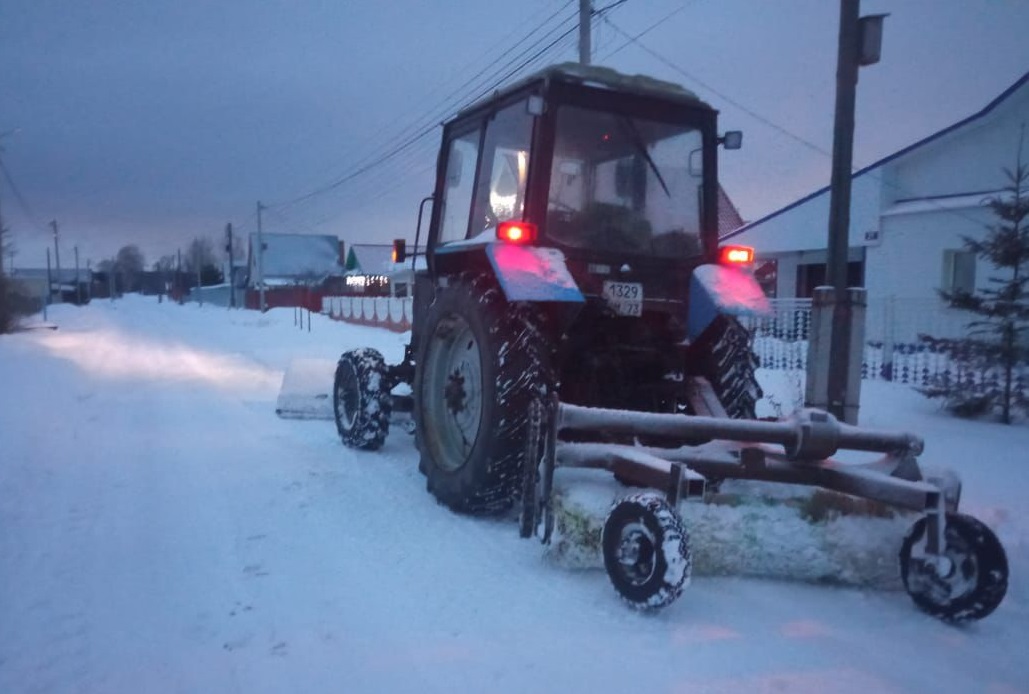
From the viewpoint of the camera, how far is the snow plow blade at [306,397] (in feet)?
30.6

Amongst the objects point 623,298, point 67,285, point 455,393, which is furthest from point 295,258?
point 623,298

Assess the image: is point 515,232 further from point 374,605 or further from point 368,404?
point 368,404

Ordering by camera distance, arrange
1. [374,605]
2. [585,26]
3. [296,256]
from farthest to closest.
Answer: [296,256], [585,26], [374,605]

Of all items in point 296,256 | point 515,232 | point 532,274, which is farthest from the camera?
point 296,256

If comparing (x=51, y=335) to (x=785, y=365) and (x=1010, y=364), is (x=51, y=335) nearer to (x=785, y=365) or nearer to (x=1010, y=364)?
(x=785, y=365)

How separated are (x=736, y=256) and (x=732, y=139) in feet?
2.75

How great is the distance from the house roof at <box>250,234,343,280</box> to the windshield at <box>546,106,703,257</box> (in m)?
72.9

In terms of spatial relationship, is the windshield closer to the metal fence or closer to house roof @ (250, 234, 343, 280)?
the metal fence

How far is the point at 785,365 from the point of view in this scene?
563 inches

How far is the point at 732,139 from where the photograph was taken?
19.3ft

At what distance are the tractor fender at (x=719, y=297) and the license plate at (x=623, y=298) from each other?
459 millimetres

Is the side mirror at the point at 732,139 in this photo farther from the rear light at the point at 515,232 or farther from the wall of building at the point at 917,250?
the wall of building at the point at 917,250

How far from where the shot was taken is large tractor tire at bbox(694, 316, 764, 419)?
18.2 ft

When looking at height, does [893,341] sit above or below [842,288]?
below
